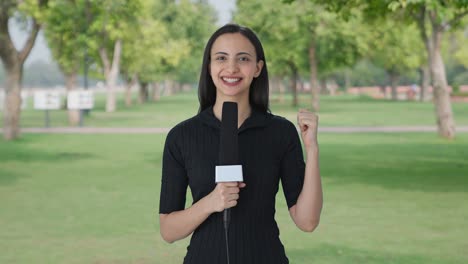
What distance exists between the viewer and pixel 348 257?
921 cm

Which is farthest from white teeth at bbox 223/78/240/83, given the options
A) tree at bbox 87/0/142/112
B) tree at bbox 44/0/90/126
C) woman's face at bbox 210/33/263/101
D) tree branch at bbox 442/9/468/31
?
tree at bbox 44/0/90/126

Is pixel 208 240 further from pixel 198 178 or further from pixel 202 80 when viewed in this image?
pixel 202 80

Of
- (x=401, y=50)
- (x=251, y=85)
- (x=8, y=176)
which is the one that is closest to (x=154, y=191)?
(x=8, y=176)

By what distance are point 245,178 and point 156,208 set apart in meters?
9.73

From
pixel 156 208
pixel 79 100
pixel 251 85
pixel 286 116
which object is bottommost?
pixel 156 208

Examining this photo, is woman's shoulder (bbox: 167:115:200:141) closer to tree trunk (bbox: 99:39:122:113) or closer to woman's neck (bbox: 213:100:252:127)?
woman's neck (bbox: 213:100:252:127)

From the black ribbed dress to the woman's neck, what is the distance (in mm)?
27

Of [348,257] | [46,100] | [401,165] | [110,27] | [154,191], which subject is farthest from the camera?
[110,27]

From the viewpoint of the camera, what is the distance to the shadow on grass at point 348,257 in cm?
902

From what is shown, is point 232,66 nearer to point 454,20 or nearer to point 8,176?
point 8,176

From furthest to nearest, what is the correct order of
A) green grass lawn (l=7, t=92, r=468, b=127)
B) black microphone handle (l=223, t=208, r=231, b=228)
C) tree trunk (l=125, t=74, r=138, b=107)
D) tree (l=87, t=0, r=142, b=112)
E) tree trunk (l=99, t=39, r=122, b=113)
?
tree trunk (l=125, t=74, r=138, b=107) < tree trunk (l=99, t=39, r=122, b=113) < green grass lawn (l=7, t=92, r=468, b=127) < tree (l=87, t=0, r=142, b=112) < black microphone handle (l=223, t=208, r=231, b=228)

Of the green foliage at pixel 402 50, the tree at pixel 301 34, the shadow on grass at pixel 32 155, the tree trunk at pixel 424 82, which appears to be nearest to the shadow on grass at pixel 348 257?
the shadow on grass at pixel 32 155

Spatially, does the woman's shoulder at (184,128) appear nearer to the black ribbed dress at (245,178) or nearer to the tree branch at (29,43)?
the black ribbed dress at (245,178)

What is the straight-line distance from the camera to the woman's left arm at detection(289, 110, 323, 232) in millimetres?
3525
